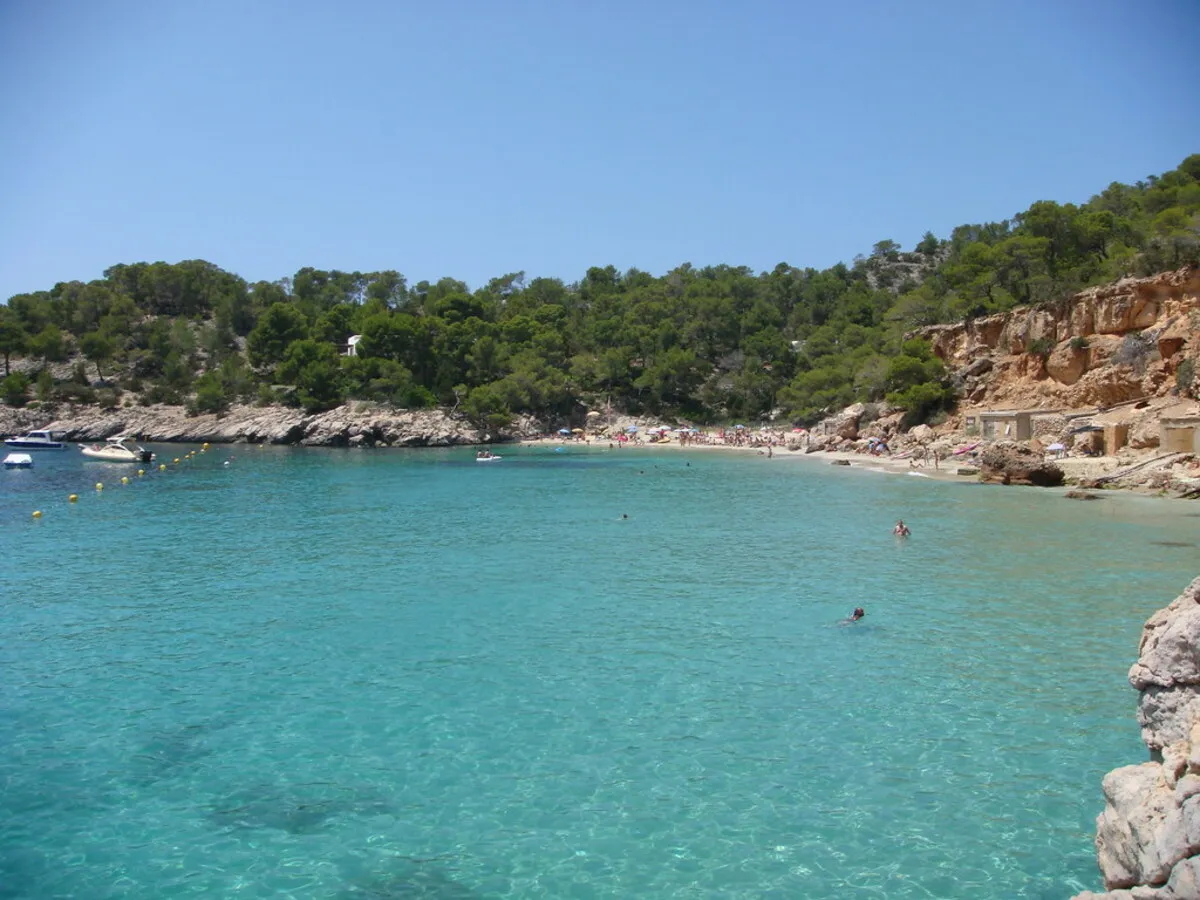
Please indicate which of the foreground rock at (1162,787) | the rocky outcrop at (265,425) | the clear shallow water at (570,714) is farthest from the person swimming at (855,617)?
the rocky outcrop at (265,425)

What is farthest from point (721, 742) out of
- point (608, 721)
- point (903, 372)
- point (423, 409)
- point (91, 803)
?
point (423, 409)

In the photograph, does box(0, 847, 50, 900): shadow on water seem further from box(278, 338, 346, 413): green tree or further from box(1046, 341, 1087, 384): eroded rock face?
box(278, 338, 346, 413): green tree

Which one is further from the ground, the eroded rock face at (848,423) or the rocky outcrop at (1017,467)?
the eroded rock face at (848,423)

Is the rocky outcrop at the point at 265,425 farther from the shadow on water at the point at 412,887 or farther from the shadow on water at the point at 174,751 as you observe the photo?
the shadow on water at the point at 412,887

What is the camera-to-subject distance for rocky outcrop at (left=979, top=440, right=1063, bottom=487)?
33.6 meters

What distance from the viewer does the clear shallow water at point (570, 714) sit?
24.1 ft

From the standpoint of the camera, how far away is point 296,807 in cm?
823

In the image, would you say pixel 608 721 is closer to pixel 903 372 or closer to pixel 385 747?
pixel 385 747

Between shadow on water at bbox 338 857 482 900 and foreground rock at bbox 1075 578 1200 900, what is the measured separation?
4.45 metres

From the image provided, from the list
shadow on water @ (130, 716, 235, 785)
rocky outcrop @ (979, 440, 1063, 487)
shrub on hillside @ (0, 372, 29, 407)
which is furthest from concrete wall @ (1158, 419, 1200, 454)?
shrub on hillside @ (0, 372, 29, 407)

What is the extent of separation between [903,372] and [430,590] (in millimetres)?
42887

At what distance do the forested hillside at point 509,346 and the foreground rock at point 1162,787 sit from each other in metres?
52.9

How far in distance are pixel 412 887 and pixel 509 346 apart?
76388 mm

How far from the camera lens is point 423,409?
7369 centimetres
